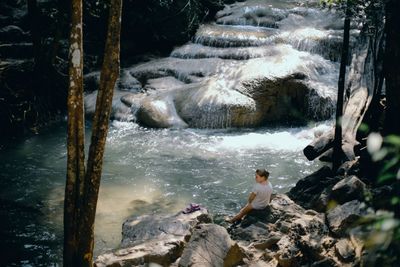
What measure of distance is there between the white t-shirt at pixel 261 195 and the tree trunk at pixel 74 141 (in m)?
3.01

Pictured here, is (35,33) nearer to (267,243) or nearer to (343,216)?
(267,243)

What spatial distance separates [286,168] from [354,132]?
2.14 m

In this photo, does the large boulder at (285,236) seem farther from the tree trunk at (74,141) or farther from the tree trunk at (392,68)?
the tree trunk at (74,141)

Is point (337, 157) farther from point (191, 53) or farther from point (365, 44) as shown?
point (191, 53)

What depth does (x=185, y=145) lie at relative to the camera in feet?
38.2

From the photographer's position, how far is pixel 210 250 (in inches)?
207

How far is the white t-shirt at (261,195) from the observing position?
6.83m

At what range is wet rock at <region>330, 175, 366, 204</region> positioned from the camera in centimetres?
644

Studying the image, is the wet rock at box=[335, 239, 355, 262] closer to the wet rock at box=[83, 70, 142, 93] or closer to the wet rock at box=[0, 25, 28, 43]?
the wet rock at box=[83, 70, 142, 93]

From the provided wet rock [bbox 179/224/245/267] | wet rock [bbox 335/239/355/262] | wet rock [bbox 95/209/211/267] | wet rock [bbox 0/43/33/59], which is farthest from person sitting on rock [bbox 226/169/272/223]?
wet rock [bbox 0/43/33/59]

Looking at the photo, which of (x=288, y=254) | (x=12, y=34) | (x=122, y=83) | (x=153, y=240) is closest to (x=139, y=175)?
(x=153, y=240)

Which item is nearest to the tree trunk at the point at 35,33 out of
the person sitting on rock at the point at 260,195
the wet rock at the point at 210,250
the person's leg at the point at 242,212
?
the person's leg at the point at 242,212

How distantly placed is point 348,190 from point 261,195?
49.6 inches

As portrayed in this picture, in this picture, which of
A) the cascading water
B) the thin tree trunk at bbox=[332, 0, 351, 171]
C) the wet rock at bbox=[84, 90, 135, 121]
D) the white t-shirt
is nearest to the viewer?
the white t-shirt
